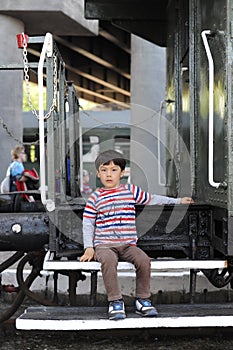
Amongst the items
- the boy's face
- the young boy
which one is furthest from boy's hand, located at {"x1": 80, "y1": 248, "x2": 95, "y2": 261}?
the boy's face

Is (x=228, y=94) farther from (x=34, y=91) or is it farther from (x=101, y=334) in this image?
(x=34, y=91)

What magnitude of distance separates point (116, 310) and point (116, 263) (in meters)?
0.29

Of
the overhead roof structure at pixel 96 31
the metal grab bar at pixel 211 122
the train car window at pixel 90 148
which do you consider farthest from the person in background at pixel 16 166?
the train car window at pixel 90 148

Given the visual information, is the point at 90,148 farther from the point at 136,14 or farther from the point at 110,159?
the point at 110,159

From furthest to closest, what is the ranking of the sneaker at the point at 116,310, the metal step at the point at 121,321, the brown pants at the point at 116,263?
the brown pants at the point at 116,263, the sneaker at the point at 116,310, the metal step at the point at 121,321

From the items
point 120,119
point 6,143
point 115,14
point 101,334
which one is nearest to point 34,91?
point 120,119

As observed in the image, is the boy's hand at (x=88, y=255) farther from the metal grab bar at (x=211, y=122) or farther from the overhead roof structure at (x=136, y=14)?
the overhead roof structure at (x=136, y=14)

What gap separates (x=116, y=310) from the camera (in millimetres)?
3562

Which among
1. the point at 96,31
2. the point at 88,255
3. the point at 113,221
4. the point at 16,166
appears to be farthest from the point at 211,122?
the point at 96,31

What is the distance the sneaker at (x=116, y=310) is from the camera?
3.51 m

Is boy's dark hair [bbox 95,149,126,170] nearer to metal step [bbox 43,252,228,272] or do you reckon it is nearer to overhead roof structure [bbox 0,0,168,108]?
metal step [bbox 43,252,228,272]

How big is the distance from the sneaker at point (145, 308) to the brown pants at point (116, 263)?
46 millimetres

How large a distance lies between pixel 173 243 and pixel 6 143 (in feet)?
29.8

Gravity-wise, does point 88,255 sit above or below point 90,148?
below
